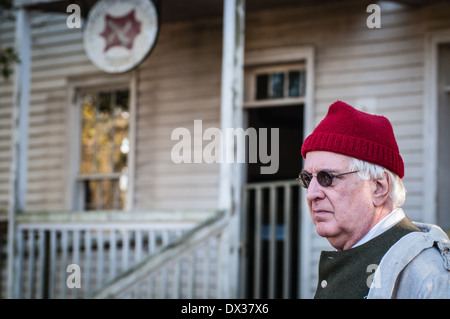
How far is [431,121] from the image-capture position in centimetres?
702

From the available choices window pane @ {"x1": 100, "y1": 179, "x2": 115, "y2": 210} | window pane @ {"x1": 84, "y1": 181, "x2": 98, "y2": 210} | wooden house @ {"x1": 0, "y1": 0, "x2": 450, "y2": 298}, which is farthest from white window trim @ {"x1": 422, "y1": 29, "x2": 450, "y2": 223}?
window pane @ {"x1": 84, "y1": 181, "x2": 98, "y2": 210}

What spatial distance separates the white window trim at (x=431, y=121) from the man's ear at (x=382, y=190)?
4468mm

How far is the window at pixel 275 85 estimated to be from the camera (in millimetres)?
8016

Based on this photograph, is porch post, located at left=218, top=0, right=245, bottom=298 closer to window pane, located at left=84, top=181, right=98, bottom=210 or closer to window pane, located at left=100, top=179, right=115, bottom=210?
window pane, located at left=100, top=179, right=115, bottom=210

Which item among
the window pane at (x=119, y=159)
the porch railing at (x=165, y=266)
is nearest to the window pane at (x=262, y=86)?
the window pane at (x=119, y=159)

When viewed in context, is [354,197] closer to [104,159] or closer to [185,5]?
[185,5]

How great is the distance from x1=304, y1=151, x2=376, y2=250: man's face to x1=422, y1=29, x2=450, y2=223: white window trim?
451 cm

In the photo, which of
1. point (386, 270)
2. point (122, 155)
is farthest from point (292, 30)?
point (386, 270)

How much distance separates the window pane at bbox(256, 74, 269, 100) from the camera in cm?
→ 826

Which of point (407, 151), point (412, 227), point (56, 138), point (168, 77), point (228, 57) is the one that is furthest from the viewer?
point (56, 138)

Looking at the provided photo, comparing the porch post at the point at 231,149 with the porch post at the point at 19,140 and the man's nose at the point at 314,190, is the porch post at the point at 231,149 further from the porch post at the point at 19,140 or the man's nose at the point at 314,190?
the man's nose at the point at 314,190

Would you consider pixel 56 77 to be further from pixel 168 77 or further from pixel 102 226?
pixel 102 226
